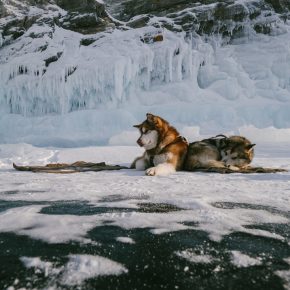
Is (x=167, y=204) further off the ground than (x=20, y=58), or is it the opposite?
(x=20, y=58)

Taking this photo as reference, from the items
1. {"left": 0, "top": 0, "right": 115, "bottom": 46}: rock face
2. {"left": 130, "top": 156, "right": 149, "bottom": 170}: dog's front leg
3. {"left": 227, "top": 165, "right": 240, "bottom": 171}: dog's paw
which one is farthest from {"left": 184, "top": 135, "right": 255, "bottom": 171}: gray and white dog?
{"left": 0, "top": 0, "right": 115, "bottom": 46}: rock face

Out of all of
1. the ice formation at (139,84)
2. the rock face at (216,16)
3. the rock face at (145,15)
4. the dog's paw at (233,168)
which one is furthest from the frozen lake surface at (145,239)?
the rock face at (145,15)

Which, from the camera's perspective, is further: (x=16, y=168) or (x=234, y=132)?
(x=234, y=132)

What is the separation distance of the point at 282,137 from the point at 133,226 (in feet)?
47.0

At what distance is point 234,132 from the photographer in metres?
16.5

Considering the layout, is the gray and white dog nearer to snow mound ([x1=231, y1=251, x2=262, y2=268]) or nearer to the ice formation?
snow mound ([x1=231, y1=251, x2=262, y2=268])

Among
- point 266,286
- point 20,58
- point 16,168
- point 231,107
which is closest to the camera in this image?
point 266,286

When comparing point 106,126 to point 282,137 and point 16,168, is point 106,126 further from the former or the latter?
point 16,168

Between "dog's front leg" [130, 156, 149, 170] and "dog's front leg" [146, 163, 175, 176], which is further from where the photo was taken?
"dog's front leg" [130, 156, 149, 170]

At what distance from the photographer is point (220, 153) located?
6.57 m

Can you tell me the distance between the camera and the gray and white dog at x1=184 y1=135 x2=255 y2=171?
6352 millimetres

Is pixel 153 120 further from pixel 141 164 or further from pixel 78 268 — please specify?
pixel 78 268

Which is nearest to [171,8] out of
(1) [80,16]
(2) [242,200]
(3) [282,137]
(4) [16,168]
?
(1) [80,16]

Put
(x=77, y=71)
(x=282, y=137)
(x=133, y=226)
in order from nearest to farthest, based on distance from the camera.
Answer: (x=133, y=226) → (x=282, y=137) → (x=77, y=71)
